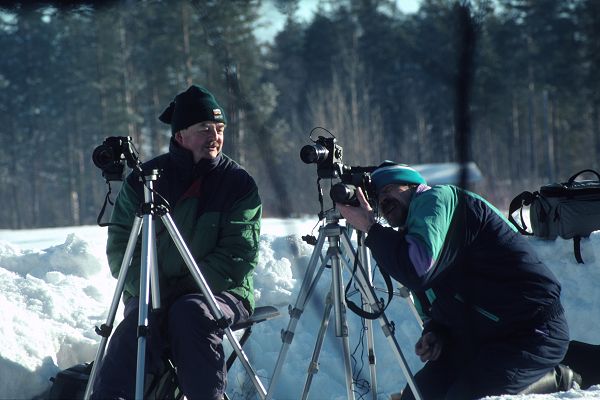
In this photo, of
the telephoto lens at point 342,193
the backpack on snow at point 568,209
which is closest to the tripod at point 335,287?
the telephoto lens at point 342,193

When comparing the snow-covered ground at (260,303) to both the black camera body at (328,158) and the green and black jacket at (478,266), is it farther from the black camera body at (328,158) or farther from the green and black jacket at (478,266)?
the green and black jacket at (478,266)

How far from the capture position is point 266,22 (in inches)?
57.0

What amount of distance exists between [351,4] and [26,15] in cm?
78

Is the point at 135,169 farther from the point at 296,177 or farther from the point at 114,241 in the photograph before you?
the point at 296,177

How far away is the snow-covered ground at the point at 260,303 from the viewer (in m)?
3.78

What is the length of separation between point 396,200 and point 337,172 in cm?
Answer: 27

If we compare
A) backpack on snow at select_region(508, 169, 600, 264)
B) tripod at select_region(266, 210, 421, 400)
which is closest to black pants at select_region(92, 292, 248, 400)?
tripod at select_region(266, 210, 421, 400)

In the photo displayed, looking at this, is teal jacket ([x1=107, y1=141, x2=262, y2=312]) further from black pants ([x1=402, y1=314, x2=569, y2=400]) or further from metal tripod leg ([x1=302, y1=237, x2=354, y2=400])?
black pants ([x1=402, y1=314, x2=569, y2=400])

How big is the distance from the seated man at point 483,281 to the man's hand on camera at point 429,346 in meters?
0.16

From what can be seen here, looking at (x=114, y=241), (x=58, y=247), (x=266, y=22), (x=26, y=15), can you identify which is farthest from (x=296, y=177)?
(x=266, y=22)

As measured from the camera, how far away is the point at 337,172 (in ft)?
10.7

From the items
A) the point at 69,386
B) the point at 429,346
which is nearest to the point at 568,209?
the point at 429,346

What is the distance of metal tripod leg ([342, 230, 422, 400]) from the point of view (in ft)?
10.5

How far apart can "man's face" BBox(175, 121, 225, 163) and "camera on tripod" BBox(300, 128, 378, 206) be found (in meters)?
0.58
